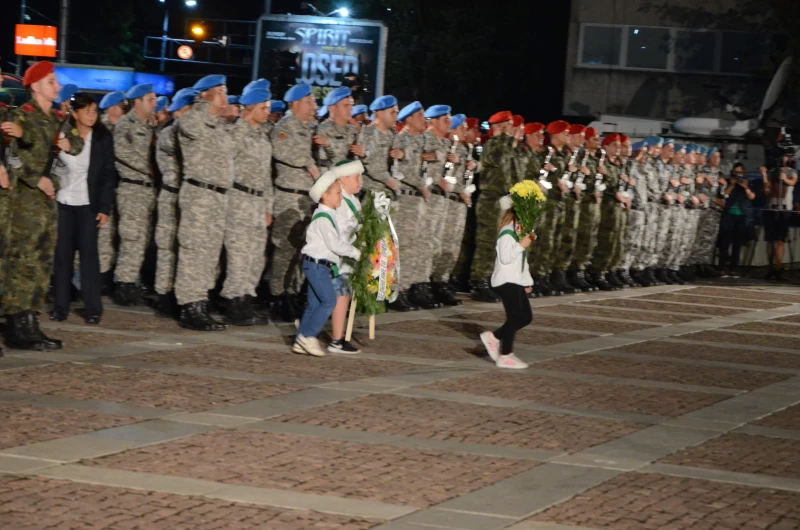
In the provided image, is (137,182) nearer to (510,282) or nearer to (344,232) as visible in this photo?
(344,232)

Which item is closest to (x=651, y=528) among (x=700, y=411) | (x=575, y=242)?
(x=700, y=411)

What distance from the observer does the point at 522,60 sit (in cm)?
5125

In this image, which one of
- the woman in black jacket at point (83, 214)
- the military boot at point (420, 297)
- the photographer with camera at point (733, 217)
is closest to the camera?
the woman in black jacket at point (83, 214)

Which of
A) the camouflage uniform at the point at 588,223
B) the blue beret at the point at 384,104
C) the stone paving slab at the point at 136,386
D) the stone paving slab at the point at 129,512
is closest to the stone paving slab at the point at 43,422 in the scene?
the stone paving slab at the point at 136,386

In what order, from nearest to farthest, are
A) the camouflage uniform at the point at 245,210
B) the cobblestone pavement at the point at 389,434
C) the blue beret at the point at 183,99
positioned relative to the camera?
the cobblestone pavement at the point at 389,434
the camouflage uniform at the point at 245,210
the blue beret at the point at 183,99

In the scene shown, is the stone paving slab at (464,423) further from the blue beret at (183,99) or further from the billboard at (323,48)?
the billboard at (323,48)

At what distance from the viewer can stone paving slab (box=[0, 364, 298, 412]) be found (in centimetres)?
945

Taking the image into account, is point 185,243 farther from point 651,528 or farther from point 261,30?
point 261,30

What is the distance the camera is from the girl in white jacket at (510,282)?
12250 mm

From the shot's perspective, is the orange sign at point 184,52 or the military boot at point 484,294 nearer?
the military boot at point 484,294

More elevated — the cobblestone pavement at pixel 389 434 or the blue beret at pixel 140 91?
the blue beret at pixel 140 91

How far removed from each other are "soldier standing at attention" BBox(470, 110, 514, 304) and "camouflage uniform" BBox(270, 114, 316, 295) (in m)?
3.92

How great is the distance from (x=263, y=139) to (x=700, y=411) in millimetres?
5640

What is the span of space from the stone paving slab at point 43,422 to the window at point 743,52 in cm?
4043
